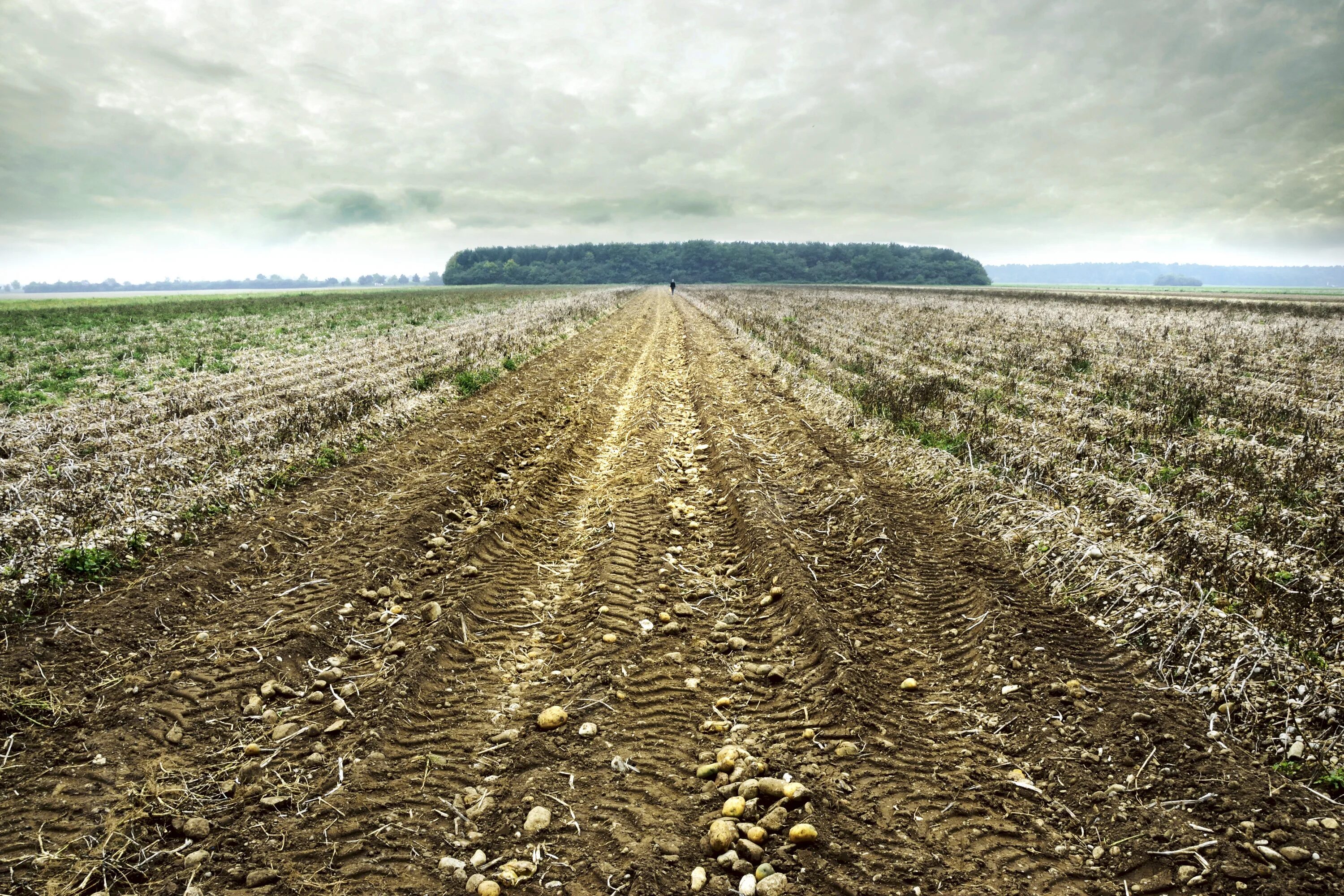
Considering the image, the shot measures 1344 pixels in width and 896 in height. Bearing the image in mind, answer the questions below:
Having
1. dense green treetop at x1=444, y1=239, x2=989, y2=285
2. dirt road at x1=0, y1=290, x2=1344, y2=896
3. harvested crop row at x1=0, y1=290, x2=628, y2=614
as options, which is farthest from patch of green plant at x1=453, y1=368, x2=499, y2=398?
dense green treetop at x1=444, y1=239, x2=989, y2=285

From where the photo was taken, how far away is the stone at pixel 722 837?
120 inches

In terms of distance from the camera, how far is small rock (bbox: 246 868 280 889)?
2920mm

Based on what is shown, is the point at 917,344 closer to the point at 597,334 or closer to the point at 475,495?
the point at 597,334

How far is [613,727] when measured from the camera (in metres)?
3.94

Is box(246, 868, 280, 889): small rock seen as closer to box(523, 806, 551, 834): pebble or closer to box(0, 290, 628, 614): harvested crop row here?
box(523, 806, 551, 834): pebble

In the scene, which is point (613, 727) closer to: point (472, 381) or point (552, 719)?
point (552, 719)

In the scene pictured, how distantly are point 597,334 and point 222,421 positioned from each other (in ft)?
57.9

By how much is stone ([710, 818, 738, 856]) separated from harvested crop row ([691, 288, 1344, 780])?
3.12 meters

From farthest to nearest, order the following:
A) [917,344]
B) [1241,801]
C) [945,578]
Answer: [917,344] → [945,578] → [1241,801]

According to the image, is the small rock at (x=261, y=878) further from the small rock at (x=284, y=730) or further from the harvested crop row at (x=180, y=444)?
the harvested crop row at (x=180, y=444)

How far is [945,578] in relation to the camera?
5.68 m

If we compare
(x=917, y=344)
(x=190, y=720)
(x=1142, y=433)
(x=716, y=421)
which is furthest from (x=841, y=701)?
(x=917, y=344)

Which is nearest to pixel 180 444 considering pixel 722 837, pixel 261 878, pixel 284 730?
pixel 284 730

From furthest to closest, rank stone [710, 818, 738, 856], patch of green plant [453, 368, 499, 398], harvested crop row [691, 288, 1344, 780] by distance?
patch of green plant [453, 368, 499, 398] < harvested crop row [691, 288, 1344, 780] < stone [710, 818, 738, 856]
